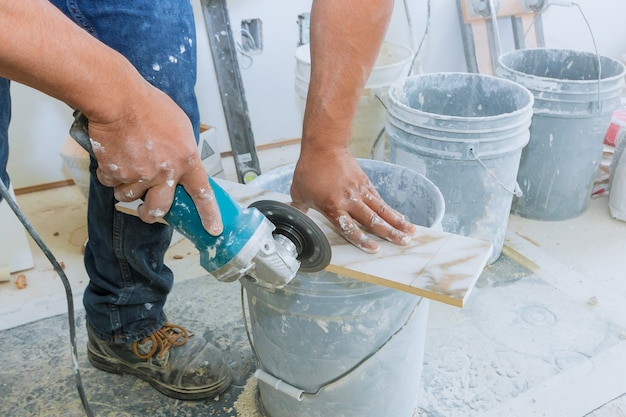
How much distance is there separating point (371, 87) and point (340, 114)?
959 millimetres

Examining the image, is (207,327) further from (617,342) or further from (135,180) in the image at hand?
(617,342)

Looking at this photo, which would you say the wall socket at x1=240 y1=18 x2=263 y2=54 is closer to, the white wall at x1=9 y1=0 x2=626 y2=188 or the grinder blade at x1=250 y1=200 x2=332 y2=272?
the white wall at x1=9 y1=0 x2=626 y2=188

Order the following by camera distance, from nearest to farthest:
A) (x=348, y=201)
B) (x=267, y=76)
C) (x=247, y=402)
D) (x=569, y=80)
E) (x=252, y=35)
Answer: (x=348, y=201), (x=247, y=402), (x=569, y=80), (x=252, y=35), (x=267, y=76)

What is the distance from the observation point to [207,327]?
5.04ft

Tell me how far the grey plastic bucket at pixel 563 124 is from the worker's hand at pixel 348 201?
3.79ft

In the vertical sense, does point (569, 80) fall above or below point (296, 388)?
above

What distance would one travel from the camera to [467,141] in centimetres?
151

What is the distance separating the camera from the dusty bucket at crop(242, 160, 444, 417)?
95cm

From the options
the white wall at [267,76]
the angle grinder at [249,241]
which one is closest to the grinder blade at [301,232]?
the angle grinder at [249,241]

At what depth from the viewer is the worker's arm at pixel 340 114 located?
0.95 m

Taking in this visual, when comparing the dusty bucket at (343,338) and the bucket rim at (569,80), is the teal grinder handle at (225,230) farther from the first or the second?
the bucket rim at (569,80)

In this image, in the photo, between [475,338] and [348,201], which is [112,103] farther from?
[475,338]

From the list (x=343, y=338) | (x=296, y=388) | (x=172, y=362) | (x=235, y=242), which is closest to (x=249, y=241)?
(x=235, y=242)

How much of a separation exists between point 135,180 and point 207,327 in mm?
905
